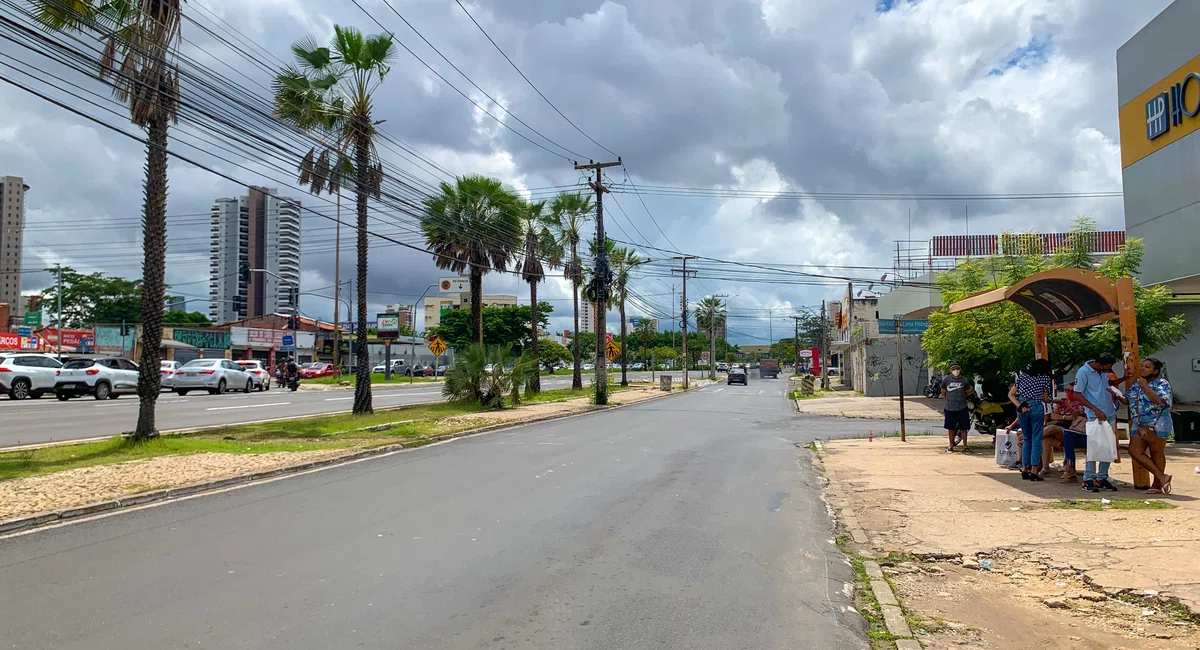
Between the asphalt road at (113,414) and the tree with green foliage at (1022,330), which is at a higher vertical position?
the tree with green foliage at (1022,330)

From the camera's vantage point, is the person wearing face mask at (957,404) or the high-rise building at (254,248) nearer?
the person wearing face mask at (957,404)

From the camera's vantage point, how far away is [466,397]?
25828 mm


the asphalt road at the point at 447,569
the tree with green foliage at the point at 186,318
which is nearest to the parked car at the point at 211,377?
the asphalt road at the point at 447,569

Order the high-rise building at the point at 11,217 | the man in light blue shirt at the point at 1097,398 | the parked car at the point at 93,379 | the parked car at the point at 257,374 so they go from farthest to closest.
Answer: the high-rise building at the point at 11,217
the parked car at the point at 257,374
the parked car at the point at 93,379
the man in light blue shirt at the point at 1097,398

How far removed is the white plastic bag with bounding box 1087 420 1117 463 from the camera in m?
9.28

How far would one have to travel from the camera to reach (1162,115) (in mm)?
19297

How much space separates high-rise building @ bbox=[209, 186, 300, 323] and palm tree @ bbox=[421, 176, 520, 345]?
73.8 metres

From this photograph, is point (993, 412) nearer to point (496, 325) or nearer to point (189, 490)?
point (189, 490)

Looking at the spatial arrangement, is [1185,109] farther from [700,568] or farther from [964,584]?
[700,568]

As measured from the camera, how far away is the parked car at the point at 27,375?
2747 cm

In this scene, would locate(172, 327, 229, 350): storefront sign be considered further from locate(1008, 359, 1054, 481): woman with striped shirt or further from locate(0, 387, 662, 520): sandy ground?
locate(1008, 359, 1054, 481): woman with striped shirt

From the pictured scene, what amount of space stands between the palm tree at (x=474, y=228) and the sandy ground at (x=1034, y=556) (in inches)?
847

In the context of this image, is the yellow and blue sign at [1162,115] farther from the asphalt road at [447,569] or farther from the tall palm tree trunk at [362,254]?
the tall palm tree trunk at [362,254]

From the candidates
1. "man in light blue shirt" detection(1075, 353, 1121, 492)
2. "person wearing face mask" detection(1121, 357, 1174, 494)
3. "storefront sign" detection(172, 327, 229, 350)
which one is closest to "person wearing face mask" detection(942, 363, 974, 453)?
"man in light blue shirt" detection(1075, 353, 1121, 492)
